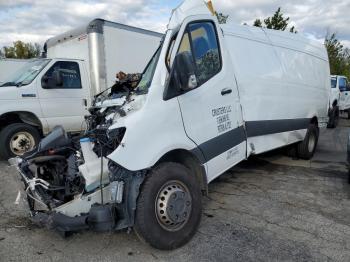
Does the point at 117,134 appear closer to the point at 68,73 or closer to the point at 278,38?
the point at 278,38

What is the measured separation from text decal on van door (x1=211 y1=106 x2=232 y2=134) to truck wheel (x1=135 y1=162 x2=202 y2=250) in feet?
2.75

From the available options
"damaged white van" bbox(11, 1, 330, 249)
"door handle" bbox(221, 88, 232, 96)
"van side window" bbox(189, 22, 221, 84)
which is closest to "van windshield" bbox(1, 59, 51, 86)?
"damaged white van" bbox(11, 1, 330, 249)

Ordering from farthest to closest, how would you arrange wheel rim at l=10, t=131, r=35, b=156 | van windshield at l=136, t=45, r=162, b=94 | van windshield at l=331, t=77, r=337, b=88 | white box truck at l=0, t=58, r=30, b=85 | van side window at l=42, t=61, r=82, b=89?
van windshield at l=331, t=77, r=337, b=88
white box truck at l=0, t=58, r=30, b=85
van side window at l=42, t=61, r=82, b=89
wheel rim at l=10, t=131, r=35, b=156
van windshield at l=136, t=45, r=162, b=94

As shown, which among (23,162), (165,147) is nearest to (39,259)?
(23,162)

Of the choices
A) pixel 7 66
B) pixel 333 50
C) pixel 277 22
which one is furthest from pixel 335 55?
pixel 7 66

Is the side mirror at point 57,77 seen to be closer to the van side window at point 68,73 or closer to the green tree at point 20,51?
the van side window at point 68,73

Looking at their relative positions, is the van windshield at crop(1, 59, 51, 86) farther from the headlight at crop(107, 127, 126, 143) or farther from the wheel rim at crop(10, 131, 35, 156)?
the headlight at crop(107, 127, 126, 143)

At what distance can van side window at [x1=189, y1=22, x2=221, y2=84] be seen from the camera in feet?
14.3

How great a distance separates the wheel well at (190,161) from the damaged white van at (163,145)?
0.01 m

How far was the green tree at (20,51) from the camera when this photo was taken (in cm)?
3522

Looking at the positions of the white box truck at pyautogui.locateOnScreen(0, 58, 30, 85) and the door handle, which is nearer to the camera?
the door handle

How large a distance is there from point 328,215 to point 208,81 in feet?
7.50

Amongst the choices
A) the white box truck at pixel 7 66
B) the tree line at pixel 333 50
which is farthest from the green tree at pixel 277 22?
the white box truck at pixel 7 66

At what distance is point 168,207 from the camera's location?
144 inches
